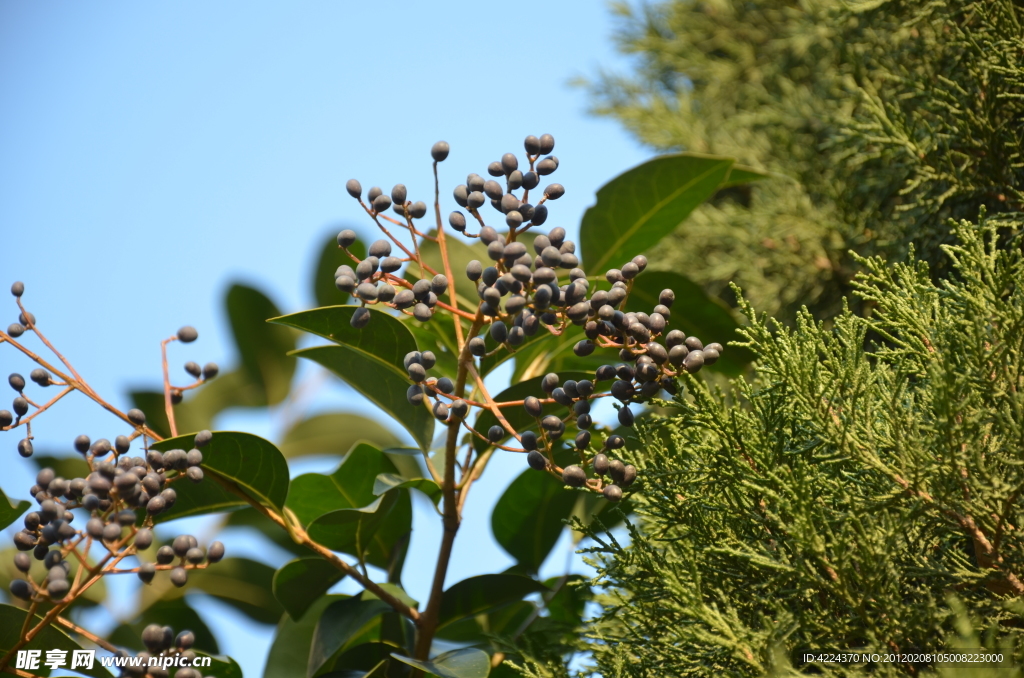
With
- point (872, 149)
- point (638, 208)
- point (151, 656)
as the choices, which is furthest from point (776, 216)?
point (151, 656)

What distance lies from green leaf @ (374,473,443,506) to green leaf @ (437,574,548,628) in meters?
0.16

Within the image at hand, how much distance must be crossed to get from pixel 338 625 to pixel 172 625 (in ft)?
2.42

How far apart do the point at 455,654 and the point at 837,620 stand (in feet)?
1.94

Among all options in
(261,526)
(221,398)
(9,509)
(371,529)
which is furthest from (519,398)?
(221,398)

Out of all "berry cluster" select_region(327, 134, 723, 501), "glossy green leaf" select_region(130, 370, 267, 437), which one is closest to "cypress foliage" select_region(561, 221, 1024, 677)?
"berry cluster" select_region(327, 134, 723, 501)

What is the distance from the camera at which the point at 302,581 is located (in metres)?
1.42

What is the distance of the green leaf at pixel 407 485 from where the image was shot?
132cm

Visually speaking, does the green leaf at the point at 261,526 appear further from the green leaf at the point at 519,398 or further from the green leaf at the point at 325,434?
the green leaf at the point at 519,398

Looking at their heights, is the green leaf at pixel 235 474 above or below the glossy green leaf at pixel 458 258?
below

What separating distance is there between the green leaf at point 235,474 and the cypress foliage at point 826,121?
0.86m

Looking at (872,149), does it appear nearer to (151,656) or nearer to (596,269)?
(596,269)

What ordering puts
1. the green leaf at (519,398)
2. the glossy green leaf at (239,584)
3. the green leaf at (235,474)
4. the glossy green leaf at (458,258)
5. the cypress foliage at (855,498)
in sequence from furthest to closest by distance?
1. the glossy green leaf at (239,584)
2. the glossy green leaf at (458,258)
3. the green leaf at (519,398)
4. the green leaf at (235,474)
5. the cypress foliage at (855,498)

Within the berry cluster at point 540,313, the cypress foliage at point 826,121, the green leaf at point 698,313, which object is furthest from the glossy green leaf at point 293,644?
the cypress foliage at point 826,121

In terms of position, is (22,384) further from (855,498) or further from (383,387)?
(855,498)
